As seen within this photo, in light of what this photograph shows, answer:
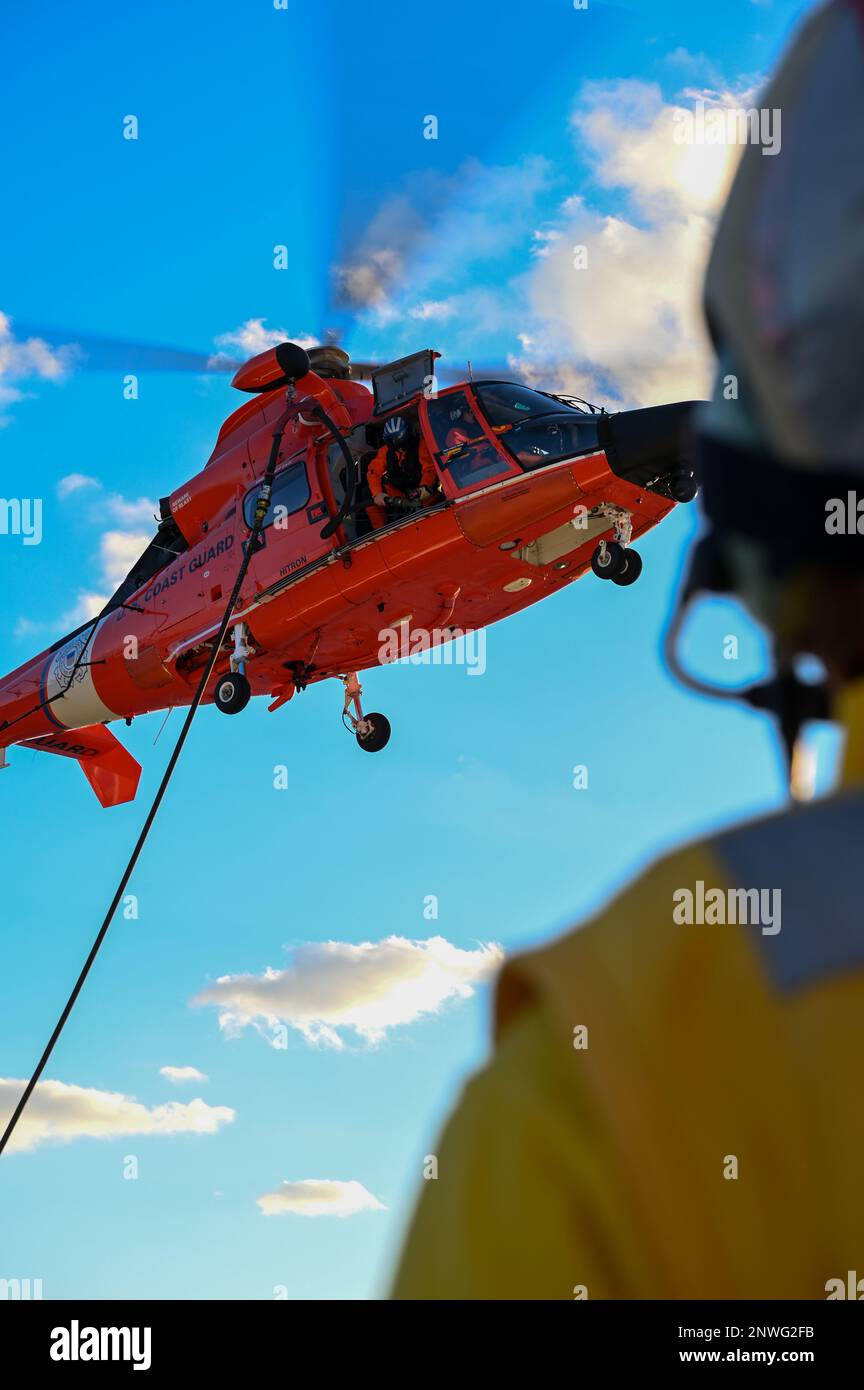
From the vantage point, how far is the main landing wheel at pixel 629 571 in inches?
649

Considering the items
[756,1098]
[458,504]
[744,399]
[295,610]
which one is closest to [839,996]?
[756,1098]

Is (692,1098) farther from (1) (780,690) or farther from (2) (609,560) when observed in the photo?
(2) (609,560)

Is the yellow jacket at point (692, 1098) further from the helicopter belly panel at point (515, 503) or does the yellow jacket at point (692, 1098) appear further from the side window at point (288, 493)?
the side window at point (288, 493)

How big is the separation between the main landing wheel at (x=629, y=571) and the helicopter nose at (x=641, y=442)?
38.1 inches

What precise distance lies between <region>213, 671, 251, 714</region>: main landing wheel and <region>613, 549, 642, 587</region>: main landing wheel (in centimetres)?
538

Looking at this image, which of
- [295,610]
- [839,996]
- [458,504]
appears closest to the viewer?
[839,996]

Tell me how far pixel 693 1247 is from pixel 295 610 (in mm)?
16894

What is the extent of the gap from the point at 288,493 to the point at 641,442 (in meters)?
4.88

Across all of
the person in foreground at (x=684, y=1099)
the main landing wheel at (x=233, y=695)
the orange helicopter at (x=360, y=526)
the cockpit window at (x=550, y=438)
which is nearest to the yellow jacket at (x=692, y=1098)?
the person in foreground at (x=684, y=1099)

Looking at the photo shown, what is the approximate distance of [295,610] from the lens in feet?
57.8
